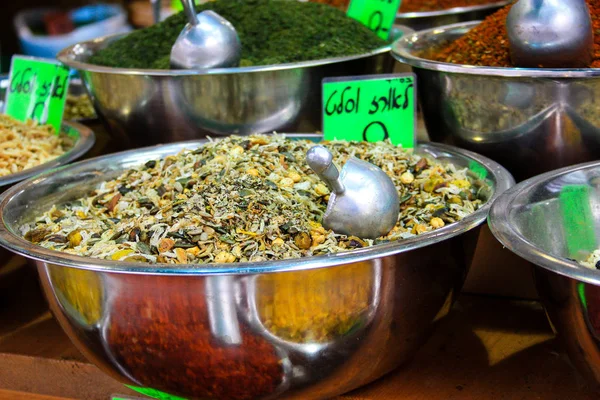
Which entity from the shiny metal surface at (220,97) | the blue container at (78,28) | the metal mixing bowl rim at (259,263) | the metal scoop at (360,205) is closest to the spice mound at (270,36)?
the shiny metal surface at (220,97)

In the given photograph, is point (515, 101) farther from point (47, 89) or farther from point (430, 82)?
point (47, 89)

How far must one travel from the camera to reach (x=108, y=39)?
185 cm

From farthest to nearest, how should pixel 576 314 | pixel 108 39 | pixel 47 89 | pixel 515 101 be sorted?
pixel 108 39 < pixel 47 89 < pixel 515 101 < pixel 576 314

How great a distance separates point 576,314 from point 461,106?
1.60ft

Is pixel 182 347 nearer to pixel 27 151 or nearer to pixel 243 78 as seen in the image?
pixel 243 78

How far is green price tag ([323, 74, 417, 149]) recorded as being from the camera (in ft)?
3.88

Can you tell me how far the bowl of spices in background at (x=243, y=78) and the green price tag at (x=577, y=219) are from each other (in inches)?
22.7

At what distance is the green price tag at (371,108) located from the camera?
1.18 metres

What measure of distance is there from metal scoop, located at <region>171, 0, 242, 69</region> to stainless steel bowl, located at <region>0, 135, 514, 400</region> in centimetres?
61

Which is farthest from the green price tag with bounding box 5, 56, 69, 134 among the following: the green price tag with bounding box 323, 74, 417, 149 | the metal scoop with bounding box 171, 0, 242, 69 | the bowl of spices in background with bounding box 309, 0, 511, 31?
the bowl of spices in background with bounding box 309, 0, 511, 31

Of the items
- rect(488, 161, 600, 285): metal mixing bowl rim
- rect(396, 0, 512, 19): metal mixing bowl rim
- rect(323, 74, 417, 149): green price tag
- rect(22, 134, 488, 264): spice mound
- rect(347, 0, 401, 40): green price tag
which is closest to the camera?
rect(488, 161, 600, 285): metal mixing bowl rim

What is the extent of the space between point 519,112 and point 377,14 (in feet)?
2.28

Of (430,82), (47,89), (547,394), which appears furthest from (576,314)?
(47,89)

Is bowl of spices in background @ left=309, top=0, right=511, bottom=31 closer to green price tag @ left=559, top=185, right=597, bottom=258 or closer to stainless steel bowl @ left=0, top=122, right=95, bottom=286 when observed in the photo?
stainless steel bowl @ left=0, top=122, right=95, bottom=286
